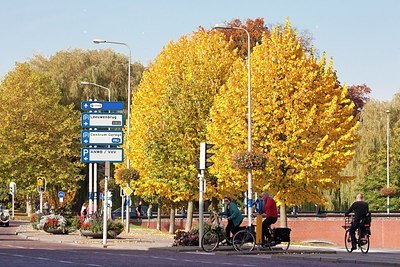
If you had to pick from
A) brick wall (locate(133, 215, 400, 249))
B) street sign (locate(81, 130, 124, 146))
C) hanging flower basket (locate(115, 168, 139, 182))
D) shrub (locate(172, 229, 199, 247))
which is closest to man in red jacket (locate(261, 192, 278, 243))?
shrub (locate(172, 229, 199, 247))

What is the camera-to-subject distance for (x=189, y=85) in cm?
5569

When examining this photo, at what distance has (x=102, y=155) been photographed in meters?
38.4

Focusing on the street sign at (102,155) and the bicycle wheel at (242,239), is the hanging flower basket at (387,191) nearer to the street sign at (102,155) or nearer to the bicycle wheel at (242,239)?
the street sign at (102,155)

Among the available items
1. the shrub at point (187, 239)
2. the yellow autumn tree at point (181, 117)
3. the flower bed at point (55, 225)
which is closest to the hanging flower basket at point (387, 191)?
the yellow autumn tree at point (181, 117)

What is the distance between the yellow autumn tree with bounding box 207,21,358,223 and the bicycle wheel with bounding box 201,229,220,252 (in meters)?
13.7

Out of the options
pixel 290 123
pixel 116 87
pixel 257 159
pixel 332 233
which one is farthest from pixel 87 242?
pixel 116 87

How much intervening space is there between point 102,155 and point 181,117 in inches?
681

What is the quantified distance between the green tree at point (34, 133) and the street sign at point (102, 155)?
144 ft

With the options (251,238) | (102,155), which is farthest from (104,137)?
(251,238)

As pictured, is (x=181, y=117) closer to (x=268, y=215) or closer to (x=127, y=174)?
(x=127, y=174)

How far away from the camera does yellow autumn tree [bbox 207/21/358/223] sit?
4772 centimetres

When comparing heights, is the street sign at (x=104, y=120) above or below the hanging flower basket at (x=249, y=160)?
above

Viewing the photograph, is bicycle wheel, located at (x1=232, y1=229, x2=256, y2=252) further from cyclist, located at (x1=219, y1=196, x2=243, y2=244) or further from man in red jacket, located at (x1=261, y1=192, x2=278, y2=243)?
man in red jacket, located at (x1=261, y1=192, x2=278, y2=243)

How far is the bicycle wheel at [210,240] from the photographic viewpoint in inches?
1293
